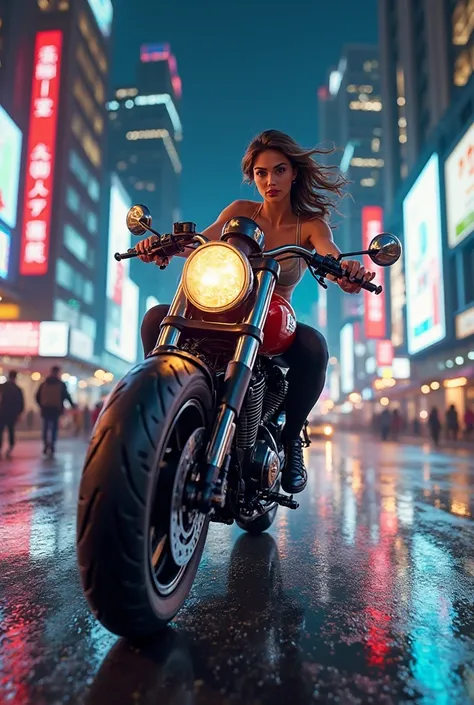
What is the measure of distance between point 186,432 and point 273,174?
5.29ft

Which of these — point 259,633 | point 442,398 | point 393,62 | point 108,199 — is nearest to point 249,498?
point 259,633

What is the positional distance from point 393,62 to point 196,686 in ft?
233

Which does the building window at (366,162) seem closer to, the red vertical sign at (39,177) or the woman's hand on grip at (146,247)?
the red vertical sign at (39,177)

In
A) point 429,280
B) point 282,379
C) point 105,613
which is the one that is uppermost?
point 429,280

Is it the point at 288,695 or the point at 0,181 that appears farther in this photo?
the point at 0,181

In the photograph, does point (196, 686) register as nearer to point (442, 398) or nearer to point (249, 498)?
point (249, 498)

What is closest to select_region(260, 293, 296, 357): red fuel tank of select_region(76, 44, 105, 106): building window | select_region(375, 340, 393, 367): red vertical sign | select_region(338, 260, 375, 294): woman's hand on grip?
select_region(338, 260, 375, 294): woman's hand on grip

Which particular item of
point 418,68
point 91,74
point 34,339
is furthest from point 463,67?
point 34,339

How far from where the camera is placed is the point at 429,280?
33812 millimetres

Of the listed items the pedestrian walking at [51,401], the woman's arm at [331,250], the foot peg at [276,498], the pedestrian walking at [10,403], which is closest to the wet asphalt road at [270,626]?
the foot peg at [276,498]

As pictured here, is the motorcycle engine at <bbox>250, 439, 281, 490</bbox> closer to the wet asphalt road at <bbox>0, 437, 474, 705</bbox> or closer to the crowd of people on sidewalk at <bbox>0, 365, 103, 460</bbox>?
the wet asphalt road at <bbox>0, 437, 474, 705</bbox>

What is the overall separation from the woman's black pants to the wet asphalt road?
825 millimetres

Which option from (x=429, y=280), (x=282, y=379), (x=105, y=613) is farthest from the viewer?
(x=429, y=280)

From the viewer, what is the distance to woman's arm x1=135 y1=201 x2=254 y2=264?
2.74 meters
